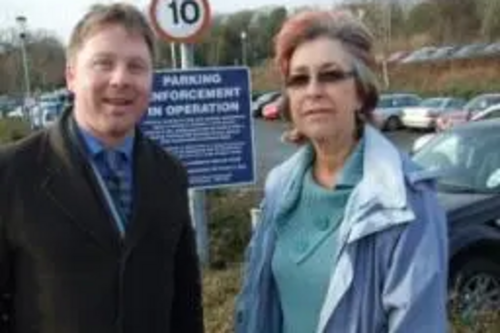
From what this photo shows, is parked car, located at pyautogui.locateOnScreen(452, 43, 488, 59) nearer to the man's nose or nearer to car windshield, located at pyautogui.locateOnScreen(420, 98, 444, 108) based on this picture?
→ car windshield, located at pyautogui.locateOnScreen(420, 98, 444, 108)

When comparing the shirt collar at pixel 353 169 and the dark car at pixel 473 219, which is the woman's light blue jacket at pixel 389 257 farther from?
the dark car at pixel 473 219

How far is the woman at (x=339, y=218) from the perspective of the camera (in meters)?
2.56

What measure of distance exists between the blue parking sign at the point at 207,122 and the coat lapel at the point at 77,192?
17.1 feet

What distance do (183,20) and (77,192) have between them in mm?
5598

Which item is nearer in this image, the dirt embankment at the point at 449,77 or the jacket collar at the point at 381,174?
the jacket collar at the point at 381,174

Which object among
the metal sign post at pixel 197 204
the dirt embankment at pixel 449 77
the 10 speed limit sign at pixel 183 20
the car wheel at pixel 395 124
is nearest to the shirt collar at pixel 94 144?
the 10 speed limit sign at pixel 183 20

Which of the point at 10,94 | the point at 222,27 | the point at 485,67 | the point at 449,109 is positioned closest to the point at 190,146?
the point at 449,109

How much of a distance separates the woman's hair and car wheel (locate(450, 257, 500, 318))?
12.7ft

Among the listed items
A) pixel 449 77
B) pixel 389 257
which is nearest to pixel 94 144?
pixel 389 257

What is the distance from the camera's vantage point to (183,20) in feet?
26.9

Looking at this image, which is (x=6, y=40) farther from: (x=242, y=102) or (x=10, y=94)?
(x=242, y=102)

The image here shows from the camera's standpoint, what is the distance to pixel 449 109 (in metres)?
36.2

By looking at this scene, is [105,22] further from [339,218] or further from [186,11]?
[186,11]

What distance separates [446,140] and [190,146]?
7.66 ft
